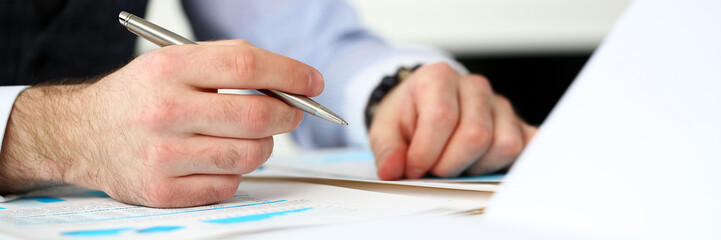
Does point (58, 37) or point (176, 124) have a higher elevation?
point (58, 37)

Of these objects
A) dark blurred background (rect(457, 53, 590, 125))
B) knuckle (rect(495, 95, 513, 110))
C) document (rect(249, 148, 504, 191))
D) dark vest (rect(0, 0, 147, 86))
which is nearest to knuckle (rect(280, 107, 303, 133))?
document (rect(249, 148, 504, 191))

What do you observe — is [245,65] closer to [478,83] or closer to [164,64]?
[164,64]

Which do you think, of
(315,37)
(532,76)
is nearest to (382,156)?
(315,37)

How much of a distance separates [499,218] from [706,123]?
0.12 metres

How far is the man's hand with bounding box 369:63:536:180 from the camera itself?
58 cm

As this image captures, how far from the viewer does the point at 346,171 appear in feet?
2.00

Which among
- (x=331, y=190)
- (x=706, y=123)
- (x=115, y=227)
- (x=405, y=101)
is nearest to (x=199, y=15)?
(x=405, y=101)

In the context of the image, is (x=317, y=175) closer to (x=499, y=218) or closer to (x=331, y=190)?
(x=331, y=190)

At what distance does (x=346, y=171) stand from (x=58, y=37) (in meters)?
0.61

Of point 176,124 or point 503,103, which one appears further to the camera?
point 503,103

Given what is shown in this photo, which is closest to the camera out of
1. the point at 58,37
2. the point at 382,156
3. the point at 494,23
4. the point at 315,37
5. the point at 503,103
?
the point at 382,156

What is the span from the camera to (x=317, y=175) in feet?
1.87

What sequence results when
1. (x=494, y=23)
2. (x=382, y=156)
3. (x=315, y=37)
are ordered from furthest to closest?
(x=494, y=23) < (x=315, y=37) < (x=382, y=156)

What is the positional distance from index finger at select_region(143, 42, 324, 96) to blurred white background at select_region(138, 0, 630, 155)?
2375 millimetres
